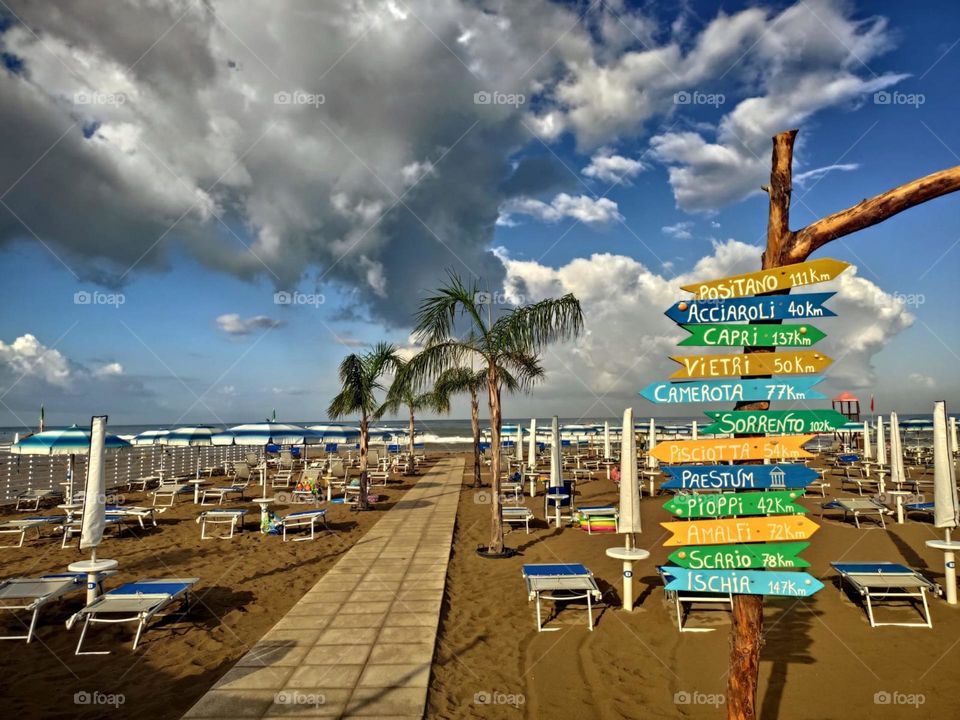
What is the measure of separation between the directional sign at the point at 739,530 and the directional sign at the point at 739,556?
0.05 metres

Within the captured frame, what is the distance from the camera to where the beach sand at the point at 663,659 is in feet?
16.4

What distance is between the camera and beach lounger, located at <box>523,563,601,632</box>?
7.10 metres

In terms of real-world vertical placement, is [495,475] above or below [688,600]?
above

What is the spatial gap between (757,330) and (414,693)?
4.23m

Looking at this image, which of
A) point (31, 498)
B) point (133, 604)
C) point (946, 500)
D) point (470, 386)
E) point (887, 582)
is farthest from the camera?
point (470, 386)

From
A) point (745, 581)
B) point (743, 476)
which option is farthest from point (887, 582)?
point (743, 476)

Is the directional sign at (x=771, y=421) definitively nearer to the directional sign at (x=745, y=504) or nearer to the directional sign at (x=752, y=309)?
the directional sign at (x=745, y=504)

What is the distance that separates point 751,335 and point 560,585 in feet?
15.4

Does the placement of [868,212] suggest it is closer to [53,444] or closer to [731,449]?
[731,449]

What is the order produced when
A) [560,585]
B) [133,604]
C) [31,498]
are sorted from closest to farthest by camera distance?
[133,604]
[560,585]
[31,498]

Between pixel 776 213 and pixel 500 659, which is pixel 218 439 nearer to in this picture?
pixel 500 659

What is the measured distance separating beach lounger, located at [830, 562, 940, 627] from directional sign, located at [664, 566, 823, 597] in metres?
4.36

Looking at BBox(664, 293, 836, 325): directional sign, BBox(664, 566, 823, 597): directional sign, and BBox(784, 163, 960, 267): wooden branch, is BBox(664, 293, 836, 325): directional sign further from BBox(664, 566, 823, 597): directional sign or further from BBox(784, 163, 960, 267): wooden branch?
BBox(664, 566, 823, 597): directional sign

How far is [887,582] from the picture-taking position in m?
7.02
